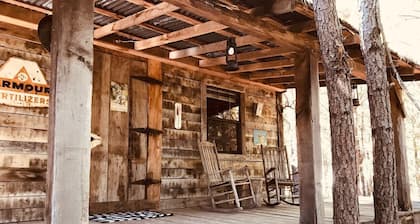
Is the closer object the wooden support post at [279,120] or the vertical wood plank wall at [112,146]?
the vertical wood plank wall at [112,146]

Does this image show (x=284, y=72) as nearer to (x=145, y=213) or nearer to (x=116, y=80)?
(x=116, y=80)

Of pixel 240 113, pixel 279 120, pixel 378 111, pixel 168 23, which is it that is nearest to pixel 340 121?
pixel 378 111

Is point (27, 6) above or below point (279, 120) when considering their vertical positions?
above

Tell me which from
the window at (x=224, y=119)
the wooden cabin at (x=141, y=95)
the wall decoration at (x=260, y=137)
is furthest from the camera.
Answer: the wall decoration at (x=260, y=137)

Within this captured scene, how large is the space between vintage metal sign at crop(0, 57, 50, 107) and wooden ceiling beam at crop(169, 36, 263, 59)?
5.65ft

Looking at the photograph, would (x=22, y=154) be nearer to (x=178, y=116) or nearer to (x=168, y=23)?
(x=168, y=23)

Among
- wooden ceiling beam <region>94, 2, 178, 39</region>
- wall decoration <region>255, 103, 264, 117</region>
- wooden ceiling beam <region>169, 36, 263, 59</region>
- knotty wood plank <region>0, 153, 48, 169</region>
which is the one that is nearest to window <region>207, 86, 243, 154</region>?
wall decoration <region>255, 103, 264, 117</region>

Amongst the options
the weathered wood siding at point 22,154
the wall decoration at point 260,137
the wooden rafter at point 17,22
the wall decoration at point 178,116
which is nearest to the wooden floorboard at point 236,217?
the weathered wood siding at point 22,154

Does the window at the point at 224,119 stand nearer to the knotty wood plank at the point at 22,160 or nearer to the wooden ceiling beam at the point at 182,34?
the wooden ceiling beam at the point at 182,34

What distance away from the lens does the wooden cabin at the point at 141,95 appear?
7.47 ft

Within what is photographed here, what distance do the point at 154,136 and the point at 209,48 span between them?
143 cm

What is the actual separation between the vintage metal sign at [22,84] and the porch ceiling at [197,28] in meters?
0.43

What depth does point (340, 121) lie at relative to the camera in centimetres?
303

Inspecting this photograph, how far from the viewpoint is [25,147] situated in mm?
4273
